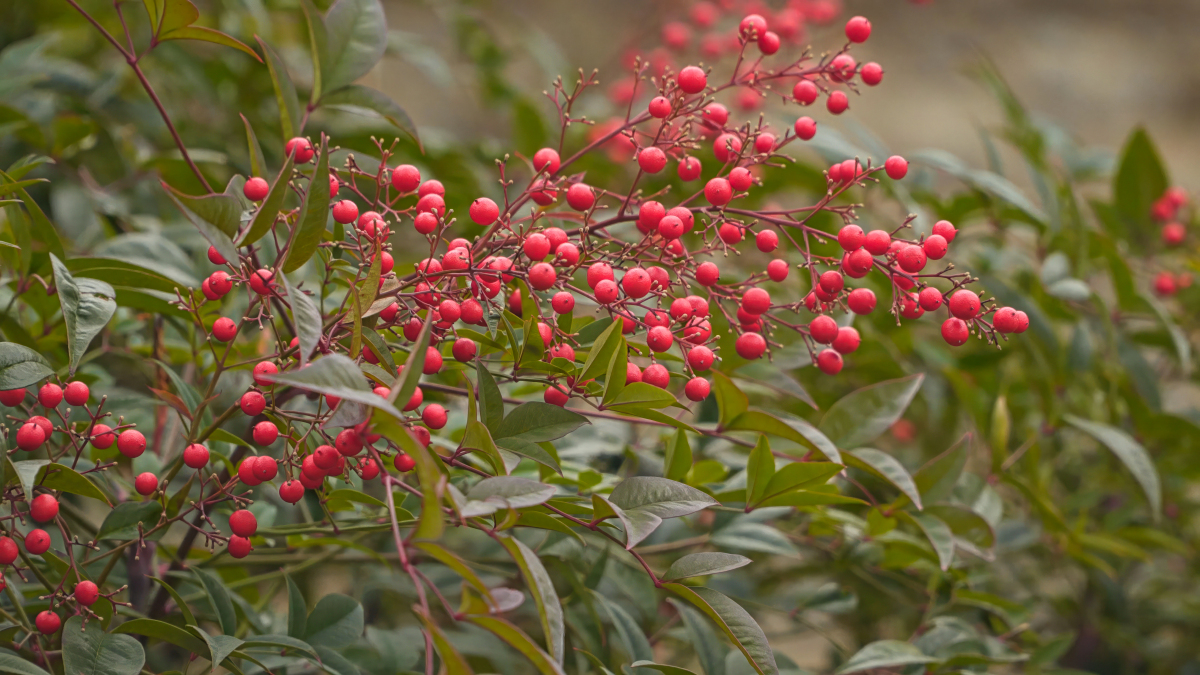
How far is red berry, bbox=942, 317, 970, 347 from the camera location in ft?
1.54

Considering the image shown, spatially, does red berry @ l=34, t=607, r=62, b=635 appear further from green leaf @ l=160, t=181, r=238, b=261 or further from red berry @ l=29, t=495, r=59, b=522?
green leaf @ l=160, t=181, r=238, b=261

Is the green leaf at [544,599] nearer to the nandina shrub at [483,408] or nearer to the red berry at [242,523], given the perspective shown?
the nandina shrub at [483,408]

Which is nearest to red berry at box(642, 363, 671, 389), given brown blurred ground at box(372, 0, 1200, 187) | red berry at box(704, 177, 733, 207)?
red berry at box(704, 177, 733, 207)

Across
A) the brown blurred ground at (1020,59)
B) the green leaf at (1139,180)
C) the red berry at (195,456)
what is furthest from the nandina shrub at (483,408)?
the brown blurred ground at (1020,59)

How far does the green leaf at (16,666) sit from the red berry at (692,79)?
47 centimetres

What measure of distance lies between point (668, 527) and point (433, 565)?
225 mm

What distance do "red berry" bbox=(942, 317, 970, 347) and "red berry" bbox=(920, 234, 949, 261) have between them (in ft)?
0.12

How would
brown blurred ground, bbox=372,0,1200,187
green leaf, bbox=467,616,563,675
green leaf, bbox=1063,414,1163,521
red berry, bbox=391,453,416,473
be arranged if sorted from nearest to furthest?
1. green leaf, bbox=467,616,563,675
2. red berry, bbox=391,453,416,473
3. green leaf, bbox=1063,414,1163,521
4. brown blurred ground, bbox=372,0,1200,187

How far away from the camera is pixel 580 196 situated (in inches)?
19.2

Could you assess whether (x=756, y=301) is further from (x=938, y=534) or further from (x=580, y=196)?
(x=938, y=534)

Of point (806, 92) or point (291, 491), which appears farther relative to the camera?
point (806, 92)

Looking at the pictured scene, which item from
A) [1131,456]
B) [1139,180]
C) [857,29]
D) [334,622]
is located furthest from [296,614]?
[1139,180]

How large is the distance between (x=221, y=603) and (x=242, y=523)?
119mm

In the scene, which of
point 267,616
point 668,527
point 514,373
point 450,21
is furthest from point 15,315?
point 450,21
